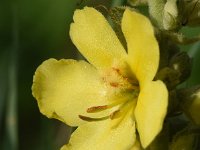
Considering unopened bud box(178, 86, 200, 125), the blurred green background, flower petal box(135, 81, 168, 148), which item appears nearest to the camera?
flower petal box(135, 81, 168, 148)

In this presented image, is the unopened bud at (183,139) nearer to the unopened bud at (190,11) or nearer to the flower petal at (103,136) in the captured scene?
the flower petal at (103,136)

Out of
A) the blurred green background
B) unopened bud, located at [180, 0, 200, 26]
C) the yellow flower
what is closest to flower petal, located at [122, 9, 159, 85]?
the yellow flower

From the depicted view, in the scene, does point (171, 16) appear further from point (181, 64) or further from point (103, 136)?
point (103, 136)

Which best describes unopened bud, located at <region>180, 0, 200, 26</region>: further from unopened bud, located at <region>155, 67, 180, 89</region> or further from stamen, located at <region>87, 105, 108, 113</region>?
stamen, located at <region>87, 105, 108, 113</region>

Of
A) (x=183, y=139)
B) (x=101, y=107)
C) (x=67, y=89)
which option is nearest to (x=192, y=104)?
(x=183, y=139)

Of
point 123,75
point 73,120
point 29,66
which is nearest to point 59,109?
point 73,120

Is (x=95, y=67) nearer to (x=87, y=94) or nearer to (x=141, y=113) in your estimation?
(x=87, y=94)

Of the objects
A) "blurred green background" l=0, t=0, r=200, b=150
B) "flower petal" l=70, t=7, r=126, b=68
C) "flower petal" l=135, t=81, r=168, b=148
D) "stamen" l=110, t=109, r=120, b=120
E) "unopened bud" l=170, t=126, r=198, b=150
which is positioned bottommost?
"blurred green background" l=0, t=0, r=200, b=150
